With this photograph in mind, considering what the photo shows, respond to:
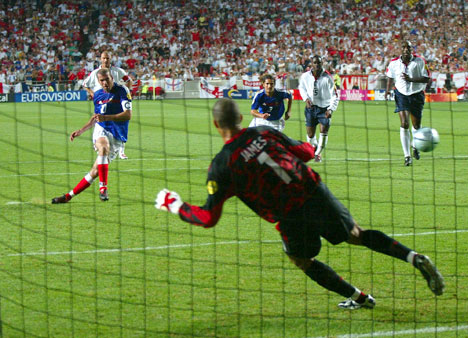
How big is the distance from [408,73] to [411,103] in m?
0.67

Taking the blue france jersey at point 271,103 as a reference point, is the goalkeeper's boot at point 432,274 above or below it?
below

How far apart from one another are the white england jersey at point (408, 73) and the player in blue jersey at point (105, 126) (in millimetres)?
6104

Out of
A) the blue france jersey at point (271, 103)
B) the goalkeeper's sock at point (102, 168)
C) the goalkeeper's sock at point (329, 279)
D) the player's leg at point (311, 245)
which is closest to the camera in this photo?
the player's leg at point (311, 245)

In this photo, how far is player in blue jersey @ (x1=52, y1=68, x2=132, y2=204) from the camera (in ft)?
32.8

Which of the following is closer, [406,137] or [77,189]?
[77,189]

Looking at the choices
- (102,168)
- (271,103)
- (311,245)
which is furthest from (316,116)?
(311,245)

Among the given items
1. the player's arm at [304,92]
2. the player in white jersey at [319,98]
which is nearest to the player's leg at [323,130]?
the player in white jersey at [319,98]

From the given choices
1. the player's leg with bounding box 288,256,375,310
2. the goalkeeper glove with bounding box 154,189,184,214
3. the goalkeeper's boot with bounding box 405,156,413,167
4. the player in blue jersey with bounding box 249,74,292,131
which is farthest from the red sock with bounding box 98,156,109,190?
the goalkeeper's boot with bounding box 405,156,413,167

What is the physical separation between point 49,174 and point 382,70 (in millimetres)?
27071

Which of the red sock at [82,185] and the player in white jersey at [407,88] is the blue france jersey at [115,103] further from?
the player in white jersey at [407,88]

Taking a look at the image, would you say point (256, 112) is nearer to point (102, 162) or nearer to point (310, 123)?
point (310, 123)

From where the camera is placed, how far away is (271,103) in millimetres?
12969

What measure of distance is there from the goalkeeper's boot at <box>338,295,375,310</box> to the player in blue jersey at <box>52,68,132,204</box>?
533 centimetres

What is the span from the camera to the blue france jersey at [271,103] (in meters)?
12.9
